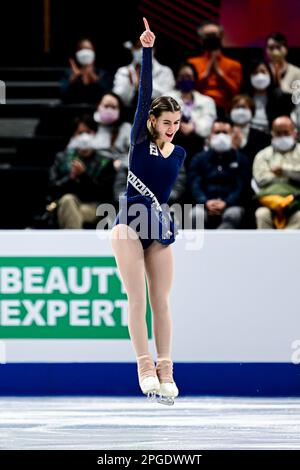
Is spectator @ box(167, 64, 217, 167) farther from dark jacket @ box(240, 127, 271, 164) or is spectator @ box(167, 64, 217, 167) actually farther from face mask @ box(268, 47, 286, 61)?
face mask @ box(268, 47, 286, 61)

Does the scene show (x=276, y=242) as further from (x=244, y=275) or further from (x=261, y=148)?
(x=261, y=148)

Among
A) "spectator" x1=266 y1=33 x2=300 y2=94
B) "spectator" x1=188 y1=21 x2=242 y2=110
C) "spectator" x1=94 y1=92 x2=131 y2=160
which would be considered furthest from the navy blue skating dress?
"spectator" x1=266 y1=33 x2=300 y2=94

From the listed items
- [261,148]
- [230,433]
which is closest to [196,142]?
[261,148]

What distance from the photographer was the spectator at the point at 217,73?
→ 414 inches

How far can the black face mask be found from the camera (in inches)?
420

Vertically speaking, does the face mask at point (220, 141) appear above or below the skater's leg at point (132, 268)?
above

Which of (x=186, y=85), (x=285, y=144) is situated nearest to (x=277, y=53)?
(x=186, y=85)

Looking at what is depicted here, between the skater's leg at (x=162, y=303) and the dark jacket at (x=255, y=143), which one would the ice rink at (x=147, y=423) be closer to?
the skater's leg at (x=162, y=303)

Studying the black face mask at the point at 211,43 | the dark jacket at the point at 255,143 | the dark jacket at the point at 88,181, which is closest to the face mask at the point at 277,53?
the black face mask at the point at 211,43

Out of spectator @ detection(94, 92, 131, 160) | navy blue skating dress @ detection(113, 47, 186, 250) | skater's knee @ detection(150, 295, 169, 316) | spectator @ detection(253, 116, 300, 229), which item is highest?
spectator @ detection(94, 92, 131, 160)

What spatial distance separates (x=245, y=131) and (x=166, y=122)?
4953mm

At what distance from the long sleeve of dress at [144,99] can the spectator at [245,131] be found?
4.47 m

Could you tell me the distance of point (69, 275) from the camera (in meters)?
8.30

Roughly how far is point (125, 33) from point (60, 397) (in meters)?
5.19
